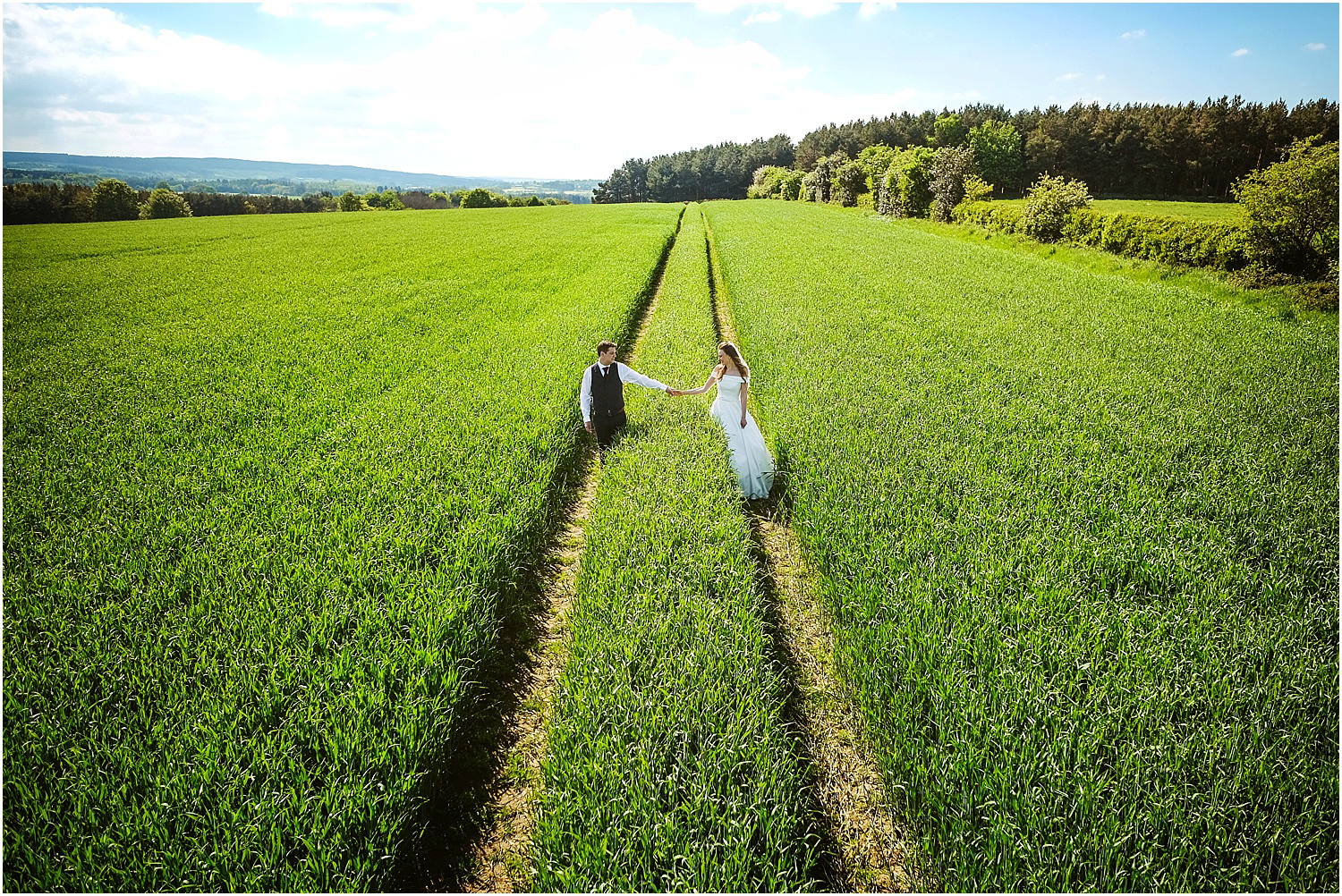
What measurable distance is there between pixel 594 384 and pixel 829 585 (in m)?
4.09

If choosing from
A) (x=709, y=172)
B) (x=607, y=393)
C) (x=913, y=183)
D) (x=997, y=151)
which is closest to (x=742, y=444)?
(x=607, y=393)

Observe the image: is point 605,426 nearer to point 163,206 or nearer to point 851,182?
point 851,182

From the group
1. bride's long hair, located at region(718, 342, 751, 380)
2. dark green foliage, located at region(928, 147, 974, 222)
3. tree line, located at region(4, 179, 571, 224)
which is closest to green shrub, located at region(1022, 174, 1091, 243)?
dark green foliage, located at region(928, 147, 974, 222)

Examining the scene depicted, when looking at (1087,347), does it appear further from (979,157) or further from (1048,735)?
(979,157)

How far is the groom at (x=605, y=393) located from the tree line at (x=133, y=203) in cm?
8843

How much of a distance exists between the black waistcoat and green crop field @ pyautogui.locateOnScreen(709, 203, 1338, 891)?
2.35m

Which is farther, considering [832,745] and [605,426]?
[605,426]

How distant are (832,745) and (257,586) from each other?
4824 millimetres

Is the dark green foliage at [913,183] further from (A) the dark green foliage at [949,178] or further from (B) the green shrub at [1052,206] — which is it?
(B) the green shrub at [1052,206]

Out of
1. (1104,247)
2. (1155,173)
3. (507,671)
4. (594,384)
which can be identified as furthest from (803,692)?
(1155,173)

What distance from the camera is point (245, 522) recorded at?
5648 mm

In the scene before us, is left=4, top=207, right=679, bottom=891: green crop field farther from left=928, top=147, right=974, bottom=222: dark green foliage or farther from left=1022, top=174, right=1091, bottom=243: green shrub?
left=928, top=147, right=974, bottom=222: dark green foliage

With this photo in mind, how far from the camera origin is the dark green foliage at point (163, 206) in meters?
73.7

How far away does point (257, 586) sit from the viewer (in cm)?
473
